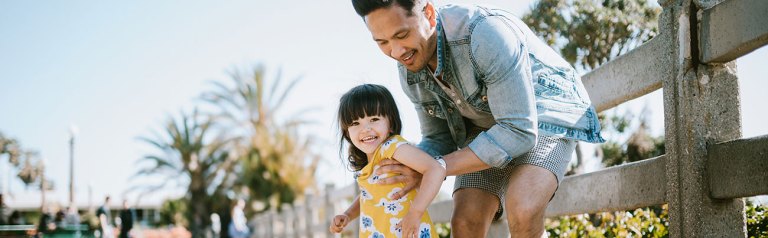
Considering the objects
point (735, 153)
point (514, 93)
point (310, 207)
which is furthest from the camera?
point (310, 207)

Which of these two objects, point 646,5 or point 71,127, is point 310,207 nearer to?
point 646,5

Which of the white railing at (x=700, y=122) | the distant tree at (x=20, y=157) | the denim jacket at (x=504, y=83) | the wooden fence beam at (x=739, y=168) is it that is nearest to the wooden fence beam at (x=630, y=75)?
the white railing at (x=700, y=122)

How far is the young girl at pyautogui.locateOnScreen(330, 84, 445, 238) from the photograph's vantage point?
2586mm

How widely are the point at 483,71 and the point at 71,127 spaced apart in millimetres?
18547

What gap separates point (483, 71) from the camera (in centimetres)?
242

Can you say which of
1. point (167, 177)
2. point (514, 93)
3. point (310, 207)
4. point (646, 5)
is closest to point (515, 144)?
point (514, 93)

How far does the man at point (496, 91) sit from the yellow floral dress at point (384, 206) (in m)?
0.05

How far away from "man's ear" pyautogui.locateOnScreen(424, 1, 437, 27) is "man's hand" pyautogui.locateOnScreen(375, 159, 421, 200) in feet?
1.60

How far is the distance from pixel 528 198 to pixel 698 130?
55 cm

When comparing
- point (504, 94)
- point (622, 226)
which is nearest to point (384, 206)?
point (504, 94)

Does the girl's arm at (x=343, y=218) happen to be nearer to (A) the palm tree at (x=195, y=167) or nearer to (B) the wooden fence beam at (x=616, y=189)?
(B) the wooden fence beam at (x=616, y=189)

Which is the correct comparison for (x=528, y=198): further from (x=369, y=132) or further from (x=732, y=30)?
(x=732, y=30)

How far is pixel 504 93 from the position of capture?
235cm

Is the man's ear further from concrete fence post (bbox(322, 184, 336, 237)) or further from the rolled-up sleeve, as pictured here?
concrete fence post (bbox(322, 184, 336, 237))
